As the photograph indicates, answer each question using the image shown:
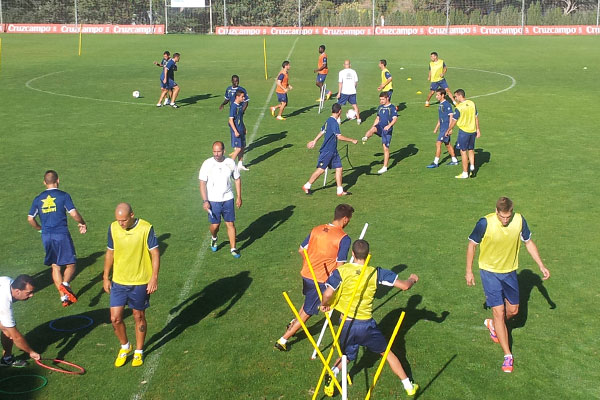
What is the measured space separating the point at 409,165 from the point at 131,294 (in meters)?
11.9

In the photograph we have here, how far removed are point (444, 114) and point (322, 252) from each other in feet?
34.0

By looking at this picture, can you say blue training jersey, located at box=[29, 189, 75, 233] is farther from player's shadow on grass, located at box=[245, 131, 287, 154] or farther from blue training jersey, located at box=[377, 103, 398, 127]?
player's shadow on grass, located at box=[245, 131, 287, 154]

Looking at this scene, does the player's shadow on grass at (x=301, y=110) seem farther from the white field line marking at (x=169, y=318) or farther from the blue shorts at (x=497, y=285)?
the blue shorts at (x=497, y=285)

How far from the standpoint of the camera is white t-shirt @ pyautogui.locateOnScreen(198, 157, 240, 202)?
1243cm

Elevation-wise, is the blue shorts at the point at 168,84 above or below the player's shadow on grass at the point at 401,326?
above

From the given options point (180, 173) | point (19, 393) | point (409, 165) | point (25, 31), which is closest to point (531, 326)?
point (19, 393)

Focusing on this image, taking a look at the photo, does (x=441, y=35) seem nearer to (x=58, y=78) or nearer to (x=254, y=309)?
(x=58, y=78)

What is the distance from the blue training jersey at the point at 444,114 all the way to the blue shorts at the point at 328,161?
12.4 ft

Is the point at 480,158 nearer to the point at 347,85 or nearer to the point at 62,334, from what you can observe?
the point at 347,85

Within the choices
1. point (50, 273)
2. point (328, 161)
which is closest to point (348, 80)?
point (328, 161)

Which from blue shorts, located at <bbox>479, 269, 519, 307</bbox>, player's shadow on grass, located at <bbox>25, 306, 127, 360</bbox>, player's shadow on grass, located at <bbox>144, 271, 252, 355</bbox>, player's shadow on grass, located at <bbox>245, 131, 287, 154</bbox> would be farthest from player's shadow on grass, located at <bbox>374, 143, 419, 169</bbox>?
player's shadow on grass, located at <bbox>25, 306, 127, 360</bbox>

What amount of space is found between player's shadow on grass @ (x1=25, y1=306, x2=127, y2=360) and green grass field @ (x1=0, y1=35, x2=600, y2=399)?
3cm

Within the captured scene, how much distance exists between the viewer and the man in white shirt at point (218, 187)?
1241cm

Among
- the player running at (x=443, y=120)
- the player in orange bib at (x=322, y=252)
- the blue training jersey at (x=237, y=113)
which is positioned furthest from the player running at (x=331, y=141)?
the player in orange bib at (x=322, y=252)
